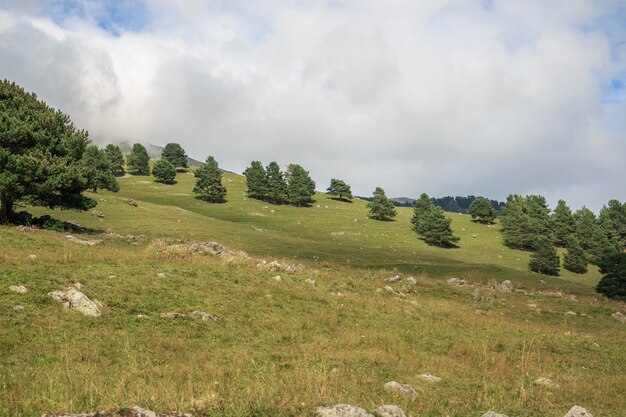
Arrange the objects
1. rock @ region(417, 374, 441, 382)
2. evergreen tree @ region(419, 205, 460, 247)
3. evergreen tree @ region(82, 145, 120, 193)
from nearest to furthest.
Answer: rock @ region(417, 374, 441, 382) < evergreen tree @ region(419, 205, 460, 247) < evergreen tree @ region(82, 145, 120, 193)

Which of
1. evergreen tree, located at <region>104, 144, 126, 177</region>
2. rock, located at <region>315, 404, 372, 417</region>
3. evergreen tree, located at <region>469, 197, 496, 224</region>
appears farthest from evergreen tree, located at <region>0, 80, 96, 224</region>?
evergreen tree, located at <region>469, 197, 496, 224</region>

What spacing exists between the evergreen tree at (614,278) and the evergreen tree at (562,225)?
7205 centimetres

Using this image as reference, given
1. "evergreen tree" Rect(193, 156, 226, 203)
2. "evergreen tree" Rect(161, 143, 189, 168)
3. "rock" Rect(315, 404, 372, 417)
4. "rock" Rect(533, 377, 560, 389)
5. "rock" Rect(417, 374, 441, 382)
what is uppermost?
"evergreen tree" Rect(161, 143, 189, 168)

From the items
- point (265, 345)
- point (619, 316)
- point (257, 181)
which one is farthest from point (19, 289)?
point (257, 181)

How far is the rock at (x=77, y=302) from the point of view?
46.9 ft

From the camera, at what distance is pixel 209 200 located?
395ft

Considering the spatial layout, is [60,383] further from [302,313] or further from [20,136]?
[20,136]

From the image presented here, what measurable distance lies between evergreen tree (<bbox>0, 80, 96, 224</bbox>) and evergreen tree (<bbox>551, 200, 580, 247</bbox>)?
394 ft

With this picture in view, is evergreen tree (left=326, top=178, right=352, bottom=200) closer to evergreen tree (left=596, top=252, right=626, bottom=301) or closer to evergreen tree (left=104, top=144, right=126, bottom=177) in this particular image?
evergreen tree (left=104, top=144, right=126, bottom=177)

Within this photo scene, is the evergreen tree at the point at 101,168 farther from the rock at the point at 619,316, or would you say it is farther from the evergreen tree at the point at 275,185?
the rock at the point at 619,316

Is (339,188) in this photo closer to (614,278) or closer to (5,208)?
(614,278)

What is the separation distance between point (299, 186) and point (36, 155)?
98388 mm

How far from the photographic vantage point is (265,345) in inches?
575

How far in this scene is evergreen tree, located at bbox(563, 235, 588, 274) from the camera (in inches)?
3644
